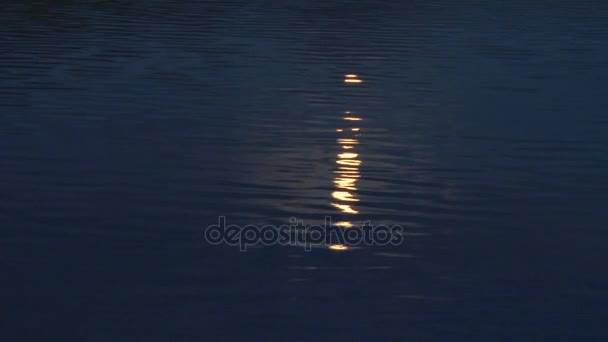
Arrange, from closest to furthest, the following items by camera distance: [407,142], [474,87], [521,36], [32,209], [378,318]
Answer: [378,318]
[32,209]
[407,142]
[474,87]
[521,36]

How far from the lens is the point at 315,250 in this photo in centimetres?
948

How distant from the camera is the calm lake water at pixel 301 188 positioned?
Result: 26.3ft

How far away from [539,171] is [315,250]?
4.04 meters

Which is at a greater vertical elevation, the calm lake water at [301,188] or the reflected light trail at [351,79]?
the reflected light trail at [351,79]

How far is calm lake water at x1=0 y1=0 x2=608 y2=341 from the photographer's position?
26.3 feet

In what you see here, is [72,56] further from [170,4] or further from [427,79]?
[170,4]

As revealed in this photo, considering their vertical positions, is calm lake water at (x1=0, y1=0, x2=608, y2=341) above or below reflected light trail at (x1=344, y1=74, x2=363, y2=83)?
below

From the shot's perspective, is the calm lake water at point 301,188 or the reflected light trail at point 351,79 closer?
the calm lake water at point 301,188

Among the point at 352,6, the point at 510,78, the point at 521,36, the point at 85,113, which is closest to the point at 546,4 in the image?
the point at 352,6

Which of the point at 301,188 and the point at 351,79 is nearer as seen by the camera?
the point at 301,188

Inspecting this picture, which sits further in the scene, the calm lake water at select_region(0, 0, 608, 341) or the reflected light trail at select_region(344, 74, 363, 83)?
the reflected light trail at select_region(344, 74, 363, 83)

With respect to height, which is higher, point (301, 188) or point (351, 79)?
point (351, 79)

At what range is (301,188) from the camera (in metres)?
11.6

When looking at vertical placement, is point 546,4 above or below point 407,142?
above
